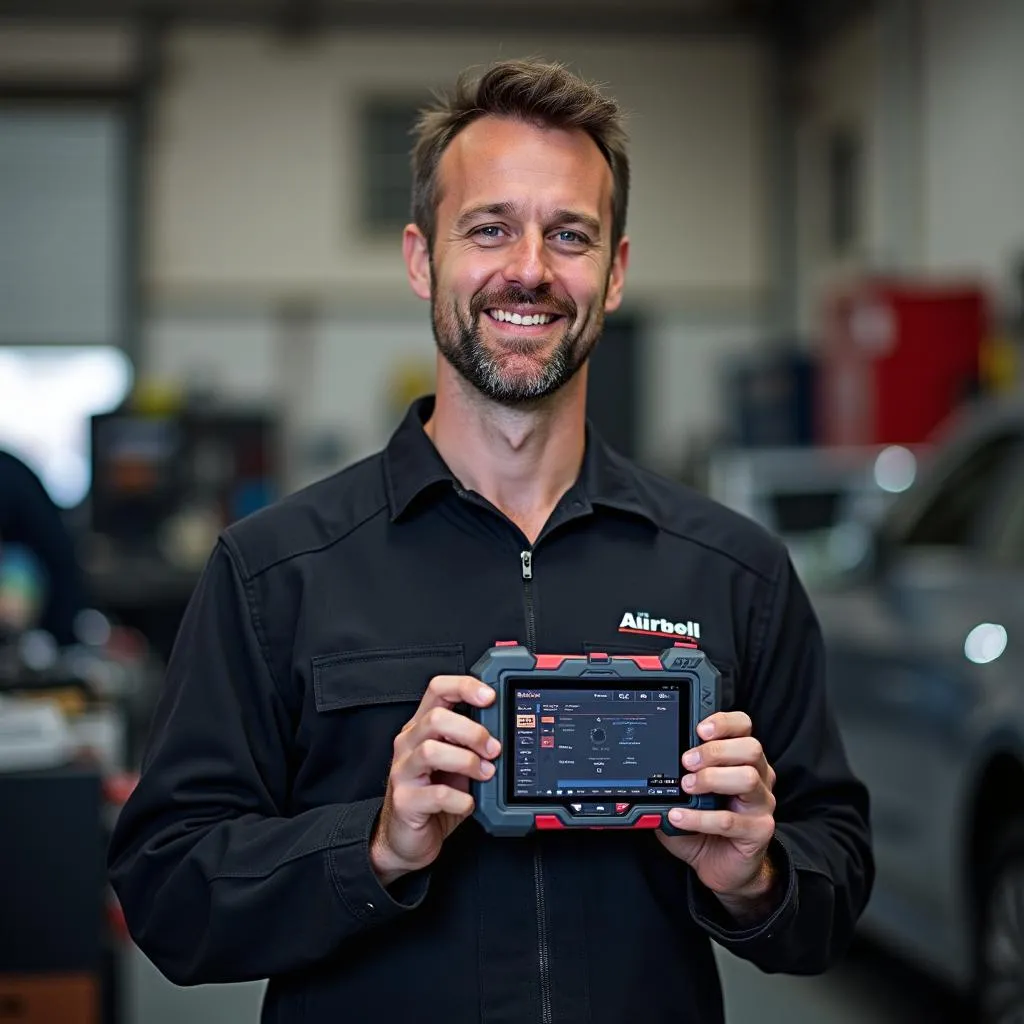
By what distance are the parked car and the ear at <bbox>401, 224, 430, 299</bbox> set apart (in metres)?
→ 1.88

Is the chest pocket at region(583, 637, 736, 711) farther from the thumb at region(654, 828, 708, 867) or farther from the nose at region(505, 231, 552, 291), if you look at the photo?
the nose at region(505, 231, 552, 291)

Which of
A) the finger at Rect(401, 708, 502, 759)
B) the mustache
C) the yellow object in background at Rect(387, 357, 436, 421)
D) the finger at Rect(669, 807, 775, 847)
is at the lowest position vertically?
the finger at Rect(669, 807, 775, 847)

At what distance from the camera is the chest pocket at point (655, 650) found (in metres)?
1.79

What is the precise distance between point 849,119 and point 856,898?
10.5 m

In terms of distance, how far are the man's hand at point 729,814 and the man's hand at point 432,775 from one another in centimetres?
20

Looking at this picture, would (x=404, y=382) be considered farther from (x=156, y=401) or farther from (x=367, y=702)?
(x=367, y=702)

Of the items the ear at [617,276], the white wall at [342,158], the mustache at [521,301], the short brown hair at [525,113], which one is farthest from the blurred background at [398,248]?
the mustache at [521,301]

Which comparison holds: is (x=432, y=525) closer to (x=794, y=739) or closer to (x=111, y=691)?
(x=794, y=739)

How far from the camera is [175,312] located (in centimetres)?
1252

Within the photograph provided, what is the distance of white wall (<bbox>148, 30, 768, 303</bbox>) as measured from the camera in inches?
495

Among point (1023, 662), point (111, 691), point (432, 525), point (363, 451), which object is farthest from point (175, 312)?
point (432, 525)

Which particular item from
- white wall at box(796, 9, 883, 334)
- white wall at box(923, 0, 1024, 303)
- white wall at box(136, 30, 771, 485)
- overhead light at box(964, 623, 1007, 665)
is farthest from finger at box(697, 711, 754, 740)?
white wall at box(136, 30, 771, 485)

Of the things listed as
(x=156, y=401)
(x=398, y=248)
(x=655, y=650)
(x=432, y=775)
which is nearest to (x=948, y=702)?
(x=655, y=650)

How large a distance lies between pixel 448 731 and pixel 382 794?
0.23 meters
